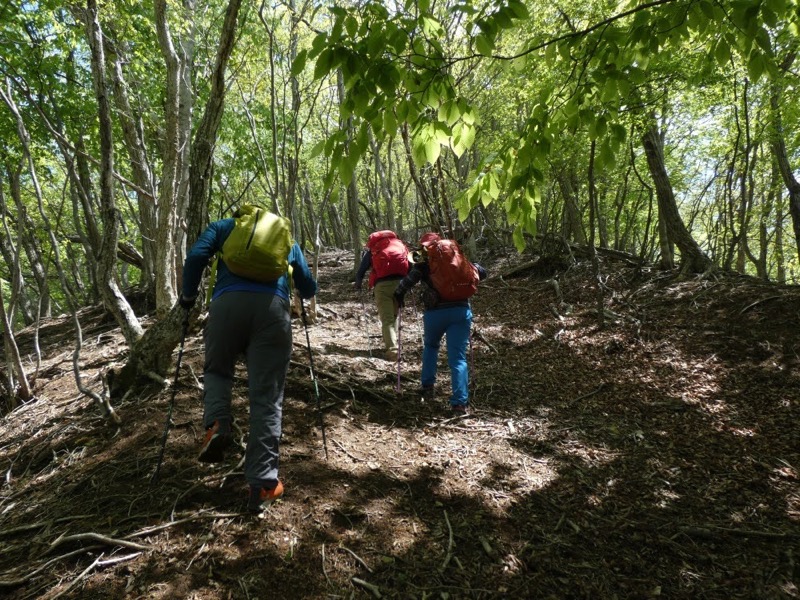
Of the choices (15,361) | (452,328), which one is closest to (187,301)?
→ (452,328)

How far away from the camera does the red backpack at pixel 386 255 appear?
6312 millimetres

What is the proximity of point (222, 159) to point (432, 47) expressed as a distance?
11.2 metres

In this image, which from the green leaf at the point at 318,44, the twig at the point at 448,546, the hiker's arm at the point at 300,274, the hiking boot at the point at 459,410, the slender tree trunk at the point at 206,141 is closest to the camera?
the green leaf at the point at 318,44

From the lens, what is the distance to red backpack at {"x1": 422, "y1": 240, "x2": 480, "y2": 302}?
177 inches

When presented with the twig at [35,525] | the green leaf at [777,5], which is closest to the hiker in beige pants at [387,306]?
the twig at [35,525]

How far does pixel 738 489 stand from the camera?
3.23 m

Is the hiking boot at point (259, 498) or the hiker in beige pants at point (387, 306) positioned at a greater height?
the hiker in beige pants at point (387, 306)

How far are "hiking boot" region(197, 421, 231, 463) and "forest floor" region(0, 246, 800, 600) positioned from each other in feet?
0.69

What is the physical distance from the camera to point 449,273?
450 cm

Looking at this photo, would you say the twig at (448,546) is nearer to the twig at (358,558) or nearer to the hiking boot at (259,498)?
the twig at (358,558)

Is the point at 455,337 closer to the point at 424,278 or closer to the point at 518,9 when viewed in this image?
the point at 424,278

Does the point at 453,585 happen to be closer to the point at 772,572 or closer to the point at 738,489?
the point at 772,572

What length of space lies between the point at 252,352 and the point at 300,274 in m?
0.88

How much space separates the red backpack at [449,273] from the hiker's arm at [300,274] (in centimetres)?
154
